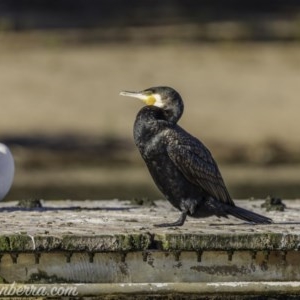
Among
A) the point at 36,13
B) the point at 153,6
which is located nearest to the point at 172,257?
the point at 36,13

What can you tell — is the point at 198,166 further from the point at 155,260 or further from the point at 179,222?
the point at 155,260

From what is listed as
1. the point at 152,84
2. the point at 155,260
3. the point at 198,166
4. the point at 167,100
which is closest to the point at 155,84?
the point at 152,84

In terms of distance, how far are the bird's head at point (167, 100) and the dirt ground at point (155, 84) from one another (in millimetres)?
8892

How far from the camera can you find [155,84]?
2486 centimetres

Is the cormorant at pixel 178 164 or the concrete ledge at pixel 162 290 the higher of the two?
the cormorant at pixel 178 164

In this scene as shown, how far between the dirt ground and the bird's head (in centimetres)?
889

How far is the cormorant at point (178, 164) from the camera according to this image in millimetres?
10523

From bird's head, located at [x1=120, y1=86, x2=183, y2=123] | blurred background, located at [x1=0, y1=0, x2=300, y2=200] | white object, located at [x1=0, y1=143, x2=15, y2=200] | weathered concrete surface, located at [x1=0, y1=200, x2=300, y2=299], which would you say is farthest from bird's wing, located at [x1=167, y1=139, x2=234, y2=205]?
blurred background, located at [x1=0, y1=0, x2=300, y2=200]

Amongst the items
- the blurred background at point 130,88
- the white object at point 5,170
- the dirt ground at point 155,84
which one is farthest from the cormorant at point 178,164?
the dirt ground at point 155,84

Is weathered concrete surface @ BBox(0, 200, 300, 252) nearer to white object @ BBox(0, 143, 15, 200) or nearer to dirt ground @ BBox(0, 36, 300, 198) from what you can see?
white object @ BBox(0, 143, 15, 200)

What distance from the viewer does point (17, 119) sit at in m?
22.9

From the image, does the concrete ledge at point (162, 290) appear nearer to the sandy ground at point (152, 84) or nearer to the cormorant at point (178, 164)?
the cormorant at point (178, 164)

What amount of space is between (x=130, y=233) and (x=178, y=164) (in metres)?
0.70

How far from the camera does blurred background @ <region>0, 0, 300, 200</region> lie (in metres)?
20.8
